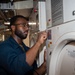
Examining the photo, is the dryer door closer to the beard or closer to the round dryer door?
the round dryer door

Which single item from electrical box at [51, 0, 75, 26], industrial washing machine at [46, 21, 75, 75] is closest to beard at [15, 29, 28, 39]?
industrial washing machine at [46, 21, 75, 75]

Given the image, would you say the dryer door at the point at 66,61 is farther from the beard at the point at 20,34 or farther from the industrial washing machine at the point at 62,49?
the beard at the point at 20,34

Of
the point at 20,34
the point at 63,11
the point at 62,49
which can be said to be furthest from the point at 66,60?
the point at 20,34

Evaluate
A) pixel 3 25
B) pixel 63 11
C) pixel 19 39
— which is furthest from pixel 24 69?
pixel 3 25

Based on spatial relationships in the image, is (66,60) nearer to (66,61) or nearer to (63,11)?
(66,61)

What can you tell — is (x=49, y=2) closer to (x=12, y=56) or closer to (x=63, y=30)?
(x=63, y=30)

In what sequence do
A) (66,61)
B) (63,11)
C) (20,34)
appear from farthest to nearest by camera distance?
(20,34) < (66,61) < (63,11)

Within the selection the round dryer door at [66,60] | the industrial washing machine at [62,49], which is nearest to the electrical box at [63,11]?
the industrial washing machine at [62,49]

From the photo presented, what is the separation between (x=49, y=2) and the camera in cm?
Answer: 142

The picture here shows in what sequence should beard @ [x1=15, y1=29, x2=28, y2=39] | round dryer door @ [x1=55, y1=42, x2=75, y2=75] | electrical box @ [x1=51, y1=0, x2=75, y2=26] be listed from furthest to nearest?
beard @ [x1=15, y1=29, x2=28, y2=39], round dryer door @ [x1=55, y1=42, x2=75, y2=75], electrical box @ [x1=51, y1=0, x2=75, y2=26]

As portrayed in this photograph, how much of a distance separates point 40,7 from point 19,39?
61 cm

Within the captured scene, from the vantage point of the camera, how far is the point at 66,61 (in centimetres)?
116

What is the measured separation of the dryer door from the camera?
1.08 meters

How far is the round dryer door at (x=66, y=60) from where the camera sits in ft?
3.55
